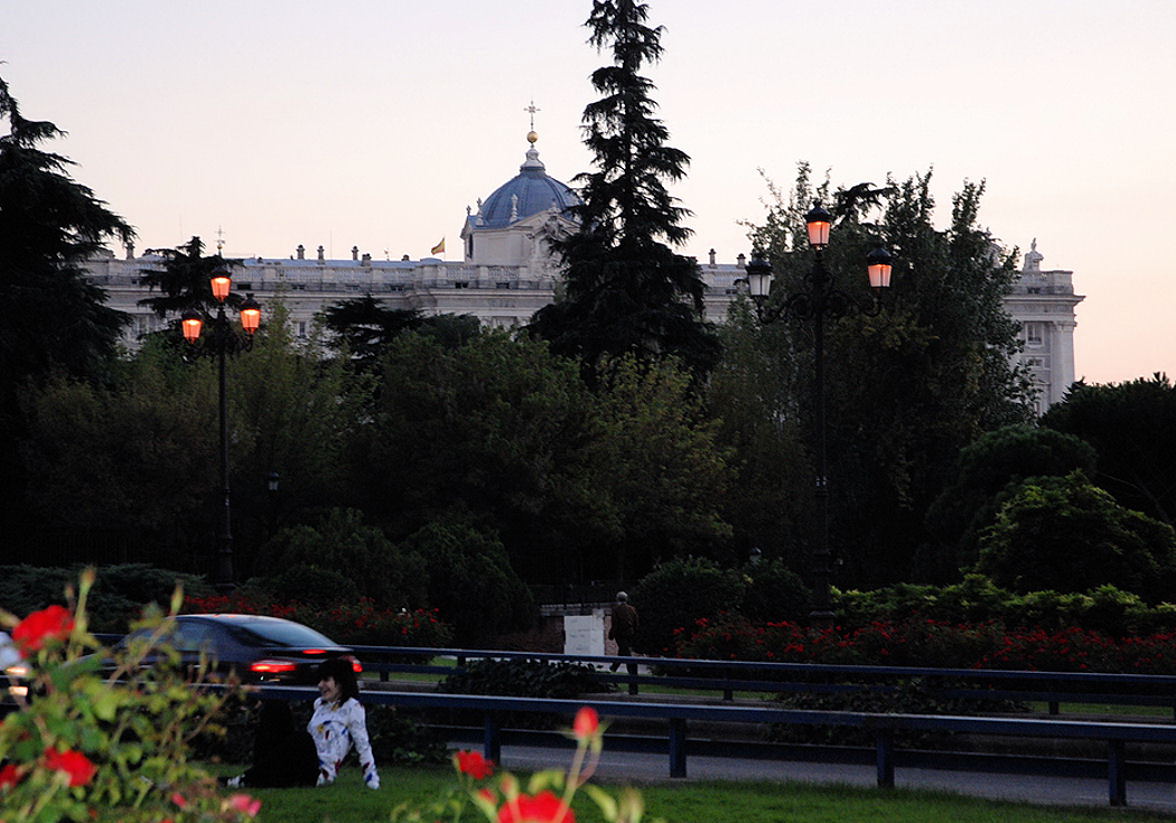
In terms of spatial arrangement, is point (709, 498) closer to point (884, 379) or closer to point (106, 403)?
point (884, 379)

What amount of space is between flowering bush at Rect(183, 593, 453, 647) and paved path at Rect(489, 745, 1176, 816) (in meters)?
10.9

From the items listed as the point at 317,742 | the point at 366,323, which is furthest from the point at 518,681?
the point at 366,323

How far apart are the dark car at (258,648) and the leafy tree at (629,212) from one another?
35.9 m

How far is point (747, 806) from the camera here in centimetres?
1263

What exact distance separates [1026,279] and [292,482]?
362ft

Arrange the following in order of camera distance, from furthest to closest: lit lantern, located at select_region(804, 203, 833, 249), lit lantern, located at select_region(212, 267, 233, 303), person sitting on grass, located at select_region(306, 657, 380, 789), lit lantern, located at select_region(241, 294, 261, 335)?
1. lit lantern, located at select_region(241, 294, 261, 335)
2. lit lantern, located at select_region(212, 267, 233, 303)
3. lit lantern, located at select_region(804, 203, 833, 249)
4. person sitting on grass, located at select_region(306, 657, 380, 789)

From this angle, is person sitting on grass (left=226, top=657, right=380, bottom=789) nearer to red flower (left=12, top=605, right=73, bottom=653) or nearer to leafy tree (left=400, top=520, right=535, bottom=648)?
red flower (left=12, top=605, right=73, bottom=653)

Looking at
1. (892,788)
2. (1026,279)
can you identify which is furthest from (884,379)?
(1026,279)

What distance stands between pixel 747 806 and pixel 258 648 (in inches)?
280

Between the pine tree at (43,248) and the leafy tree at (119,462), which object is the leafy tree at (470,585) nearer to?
the leafy tree at (119,462)

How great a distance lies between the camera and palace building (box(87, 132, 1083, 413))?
137 m

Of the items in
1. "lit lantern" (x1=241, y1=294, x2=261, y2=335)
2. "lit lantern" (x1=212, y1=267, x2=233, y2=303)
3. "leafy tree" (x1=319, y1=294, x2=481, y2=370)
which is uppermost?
"leafy tree" (x1=319, y1=294, x2=481, y2=370)

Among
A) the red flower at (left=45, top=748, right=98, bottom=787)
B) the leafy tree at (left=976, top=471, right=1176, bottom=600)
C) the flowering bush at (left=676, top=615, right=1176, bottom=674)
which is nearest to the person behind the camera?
the red flower at (left=45, top=748, right=98, bottom=787)

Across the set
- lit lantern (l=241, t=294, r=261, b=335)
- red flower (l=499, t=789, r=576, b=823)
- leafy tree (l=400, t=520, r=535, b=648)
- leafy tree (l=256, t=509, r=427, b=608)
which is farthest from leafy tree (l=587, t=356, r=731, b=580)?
red flower (l=499, t=789, r=576, b=823)
